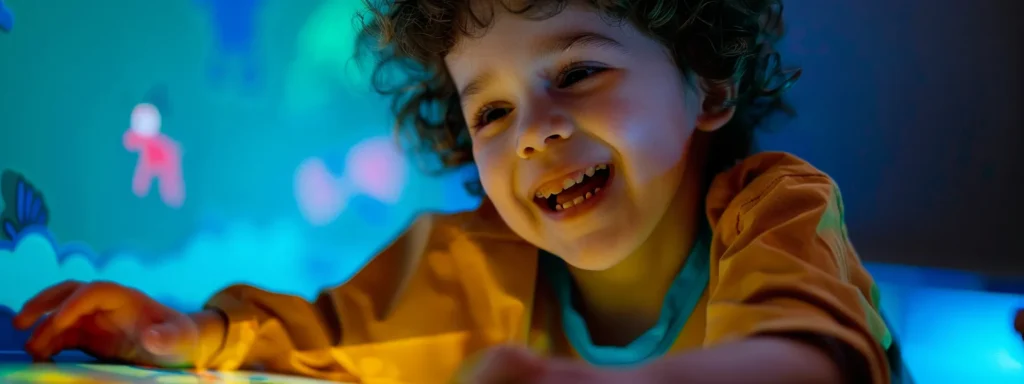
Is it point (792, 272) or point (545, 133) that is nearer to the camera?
point (792, 272)

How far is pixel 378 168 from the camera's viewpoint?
1.10 metres

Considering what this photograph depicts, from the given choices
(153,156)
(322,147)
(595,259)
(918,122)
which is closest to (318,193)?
(322,147)

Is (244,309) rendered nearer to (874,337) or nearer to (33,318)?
(33,318)

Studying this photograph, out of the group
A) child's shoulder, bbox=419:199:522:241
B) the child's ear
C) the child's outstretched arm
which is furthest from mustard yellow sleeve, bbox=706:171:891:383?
child's shoulder, bbox=419:199:522:241

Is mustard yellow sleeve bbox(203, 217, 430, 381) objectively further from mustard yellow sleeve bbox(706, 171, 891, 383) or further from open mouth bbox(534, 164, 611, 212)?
mustard yellow sleeve bbox(706, 171, 891, 383)

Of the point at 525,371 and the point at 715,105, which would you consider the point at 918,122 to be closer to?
the point at 715,105

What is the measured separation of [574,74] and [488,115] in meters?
0.11

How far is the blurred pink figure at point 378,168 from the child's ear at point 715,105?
42 cm

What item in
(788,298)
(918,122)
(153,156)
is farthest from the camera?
(918,122)

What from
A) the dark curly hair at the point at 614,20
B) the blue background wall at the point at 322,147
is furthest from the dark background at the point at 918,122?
the dark curly hair at the point at 614,20

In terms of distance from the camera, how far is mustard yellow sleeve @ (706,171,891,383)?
1.61ft

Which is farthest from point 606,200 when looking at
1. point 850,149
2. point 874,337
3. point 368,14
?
point 850,149

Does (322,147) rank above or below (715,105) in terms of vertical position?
above

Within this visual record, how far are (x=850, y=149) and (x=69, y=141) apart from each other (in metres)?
0.84
